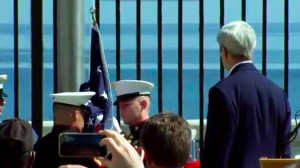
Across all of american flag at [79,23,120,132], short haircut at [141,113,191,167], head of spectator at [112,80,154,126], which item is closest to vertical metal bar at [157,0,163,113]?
american flag at [79,23,120,132]

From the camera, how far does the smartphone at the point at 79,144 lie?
389cm

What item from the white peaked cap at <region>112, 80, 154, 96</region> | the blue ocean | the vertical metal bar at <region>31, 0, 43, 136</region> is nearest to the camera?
the white peaked cap at <region>112, 80, 154, 96</region>

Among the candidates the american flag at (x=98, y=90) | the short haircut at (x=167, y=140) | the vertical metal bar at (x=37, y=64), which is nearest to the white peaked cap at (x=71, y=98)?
the american flag at (x=98, y=90)

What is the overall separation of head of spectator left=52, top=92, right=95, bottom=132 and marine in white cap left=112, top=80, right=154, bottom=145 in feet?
0.86

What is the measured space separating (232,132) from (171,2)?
273cm

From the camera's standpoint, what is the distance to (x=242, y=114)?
5516 millimetres

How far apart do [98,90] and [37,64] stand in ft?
2.49

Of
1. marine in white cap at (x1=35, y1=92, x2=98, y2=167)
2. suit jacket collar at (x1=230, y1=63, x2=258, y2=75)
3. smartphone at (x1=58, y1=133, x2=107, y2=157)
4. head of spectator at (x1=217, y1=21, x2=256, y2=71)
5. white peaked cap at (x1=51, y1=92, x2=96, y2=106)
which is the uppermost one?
head of spectator at (x1=217, y1=21, x2=256, y2=71)

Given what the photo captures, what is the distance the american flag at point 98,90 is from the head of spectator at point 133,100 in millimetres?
→ 76

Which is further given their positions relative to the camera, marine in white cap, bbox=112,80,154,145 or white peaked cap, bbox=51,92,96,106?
marine in white cap, bbox=112,80,154,145

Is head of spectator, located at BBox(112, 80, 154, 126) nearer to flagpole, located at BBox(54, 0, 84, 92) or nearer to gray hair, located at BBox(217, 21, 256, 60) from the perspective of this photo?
flagpole, located at BBox(54, 0, 84, 92)

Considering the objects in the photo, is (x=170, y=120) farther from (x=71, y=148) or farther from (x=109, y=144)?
(x=109, y=144)

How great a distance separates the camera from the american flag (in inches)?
254

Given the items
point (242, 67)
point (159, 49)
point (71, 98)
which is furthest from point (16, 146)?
point (159, 49)
